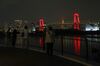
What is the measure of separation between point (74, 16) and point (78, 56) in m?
82.0

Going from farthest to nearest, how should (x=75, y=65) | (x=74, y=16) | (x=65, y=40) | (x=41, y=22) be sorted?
(x=74, y=16)
(x=41, y=22)
(x=65, y=40)
(x=75, y=65)

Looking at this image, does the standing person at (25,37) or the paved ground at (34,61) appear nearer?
the paved ground at (34,61)

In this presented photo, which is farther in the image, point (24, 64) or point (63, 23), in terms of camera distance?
point (63, 23)

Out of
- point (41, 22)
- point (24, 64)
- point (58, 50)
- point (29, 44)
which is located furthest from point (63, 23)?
point (24, 64)

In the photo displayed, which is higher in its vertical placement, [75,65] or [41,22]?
[41,22]

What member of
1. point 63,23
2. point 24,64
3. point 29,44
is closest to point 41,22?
point 63,23

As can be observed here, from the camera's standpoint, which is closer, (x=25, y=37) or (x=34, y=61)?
(x=34, y=61)

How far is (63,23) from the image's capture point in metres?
101

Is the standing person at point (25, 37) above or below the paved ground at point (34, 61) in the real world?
above

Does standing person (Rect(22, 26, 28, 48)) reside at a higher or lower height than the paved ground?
higher

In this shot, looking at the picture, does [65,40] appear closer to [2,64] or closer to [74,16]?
[2,64]

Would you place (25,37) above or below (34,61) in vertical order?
above

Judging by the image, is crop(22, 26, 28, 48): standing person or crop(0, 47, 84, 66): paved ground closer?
crop(0, 47, 84, 66): paved ground

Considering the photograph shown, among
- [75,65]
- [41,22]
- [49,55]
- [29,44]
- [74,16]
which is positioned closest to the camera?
[75,65]
